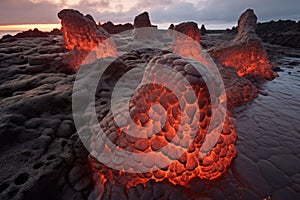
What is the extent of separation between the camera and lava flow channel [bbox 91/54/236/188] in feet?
5.83

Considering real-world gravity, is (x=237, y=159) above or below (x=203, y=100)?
below

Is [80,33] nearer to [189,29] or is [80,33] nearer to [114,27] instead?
[189,29]

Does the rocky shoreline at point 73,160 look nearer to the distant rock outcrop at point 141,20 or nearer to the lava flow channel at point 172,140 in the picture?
the lava flow channel at point 172,140

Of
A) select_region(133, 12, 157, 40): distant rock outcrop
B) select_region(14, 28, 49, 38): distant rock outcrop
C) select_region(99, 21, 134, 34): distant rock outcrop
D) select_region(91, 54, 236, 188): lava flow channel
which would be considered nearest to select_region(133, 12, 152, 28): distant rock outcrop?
select_region(133, 12, 157, 40): distant rock outcrop

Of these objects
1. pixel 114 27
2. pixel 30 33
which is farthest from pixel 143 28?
pixel 30 33

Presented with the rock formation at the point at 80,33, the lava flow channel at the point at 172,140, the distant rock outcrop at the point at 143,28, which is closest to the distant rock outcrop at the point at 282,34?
the distant rock outcrop at the point at 143,28

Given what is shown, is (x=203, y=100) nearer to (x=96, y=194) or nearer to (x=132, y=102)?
(x=132, y=102)

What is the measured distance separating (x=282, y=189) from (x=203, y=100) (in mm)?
1186

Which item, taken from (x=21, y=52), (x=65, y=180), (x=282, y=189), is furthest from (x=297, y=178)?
(x=21, y=52)

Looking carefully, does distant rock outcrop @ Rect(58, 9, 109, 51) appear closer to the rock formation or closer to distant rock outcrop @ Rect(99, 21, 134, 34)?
the rock formation

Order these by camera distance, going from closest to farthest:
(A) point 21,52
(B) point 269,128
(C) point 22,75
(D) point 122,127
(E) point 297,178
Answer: (E) point 297,178 → (D) point 122,127 → (B) point 269,128 → (C) point 22,75 → (A) point 21,52

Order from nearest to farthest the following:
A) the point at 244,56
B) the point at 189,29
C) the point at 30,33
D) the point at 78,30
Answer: the point at 78,30, the point at 244,56, the point at 189,29, the point at 30,33

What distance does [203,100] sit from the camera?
1.77m

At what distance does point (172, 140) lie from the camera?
184 cm
